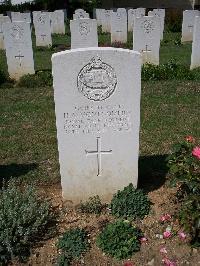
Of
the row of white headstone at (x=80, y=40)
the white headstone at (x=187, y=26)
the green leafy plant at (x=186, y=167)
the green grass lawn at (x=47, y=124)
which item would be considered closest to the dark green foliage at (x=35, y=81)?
the green grass lawn at (x=47, y=124)

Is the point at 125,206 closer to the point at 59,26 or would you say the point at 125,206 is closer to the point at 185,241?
the point at 185,241

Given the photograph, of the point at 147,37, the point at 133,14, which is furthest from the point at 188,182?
the point at 133,14

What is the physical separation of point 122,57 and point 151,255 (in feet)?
6.66

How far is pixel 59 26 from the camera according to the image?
20.6 metres

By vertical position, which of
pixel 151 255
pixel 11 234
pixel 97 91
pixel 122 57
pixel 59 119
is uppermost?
pixel 122 57

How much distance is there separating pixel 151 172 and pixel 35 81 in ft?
18.9

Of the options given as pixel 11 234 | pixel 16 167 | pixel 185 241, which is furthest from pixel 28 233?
pixel 16 167

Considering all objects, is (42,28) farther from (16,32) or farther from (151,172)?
(151,172)

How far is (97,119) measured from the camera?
4.30 m

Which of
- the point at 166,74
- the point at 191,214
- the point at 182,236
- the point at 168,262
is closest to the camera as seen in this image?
the point at 191,214

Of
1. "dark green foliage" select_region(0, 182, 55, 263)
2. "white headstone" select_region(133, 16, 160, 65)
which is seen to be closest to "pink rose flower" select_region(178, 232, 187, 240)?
"dark green foliage" select_region(0, 182, 55, 263)

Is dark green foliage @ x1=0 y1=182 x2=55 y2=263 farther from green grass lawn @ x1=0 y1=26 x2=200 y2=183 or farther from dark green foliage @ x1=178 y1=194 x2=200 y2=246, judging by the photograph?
dark green foliage @ x1=178 y1=194 x2=200 y2=246

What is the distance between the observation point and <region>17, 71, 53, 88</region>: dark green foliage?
405 inches

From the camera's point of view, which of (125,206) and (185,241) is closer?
(185,241)
